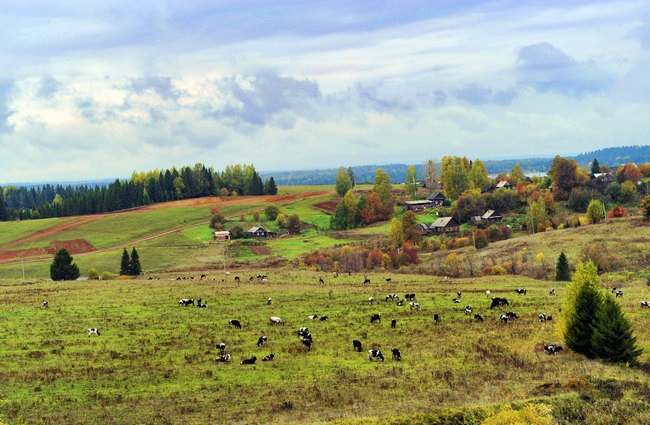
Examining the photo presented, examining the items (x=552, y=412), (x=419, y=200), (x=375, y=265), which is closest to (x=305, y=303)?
(x=552, y=412)

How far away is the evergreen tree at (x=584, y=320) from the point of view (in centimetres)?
3099

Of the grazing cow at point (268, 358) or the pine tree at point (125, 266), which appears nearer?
the grazing cow at point (268, 358)

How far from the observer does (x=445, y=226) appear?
5699 inches

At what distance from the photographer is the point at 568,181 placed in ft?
556

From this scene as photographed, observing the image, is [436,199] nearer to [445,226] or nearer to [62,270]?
[445,226]

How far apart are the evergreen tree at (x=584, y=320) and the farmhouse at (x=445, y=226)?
11430cm

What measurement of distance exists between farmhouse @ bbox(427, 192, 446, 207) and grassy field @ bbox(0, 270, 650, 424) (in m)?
127

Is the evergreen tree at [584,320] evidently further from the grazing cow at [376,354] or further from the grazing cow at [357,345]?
the grazing cow at [357,345]

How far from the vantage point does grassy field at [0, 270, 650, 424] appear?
24.4m

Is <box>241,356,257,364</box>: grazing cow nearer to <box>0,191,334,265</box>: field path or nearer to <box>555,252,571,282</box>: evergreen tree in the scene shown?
<box>555,252,571,282</box>: evergreen tree

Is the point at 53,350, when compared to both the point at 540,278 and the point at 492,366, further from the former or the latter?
the point at 540,278

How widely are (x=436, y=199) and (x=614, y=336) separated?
156 m

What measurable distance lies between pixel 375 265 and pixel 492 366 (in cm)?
7361

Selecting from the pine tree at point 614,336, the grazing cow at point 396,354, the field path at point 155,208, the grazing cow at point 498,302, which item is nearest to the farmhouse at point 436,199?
the field path at point 155,208
